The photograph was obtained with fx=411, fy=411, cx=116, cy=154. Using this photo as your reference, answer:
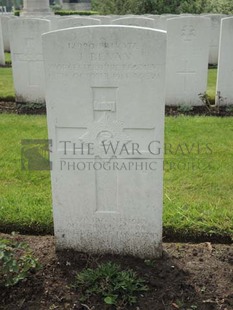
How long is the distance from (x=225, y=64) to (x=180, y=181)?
130 inches

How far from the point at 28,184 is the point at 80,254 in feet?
4.66

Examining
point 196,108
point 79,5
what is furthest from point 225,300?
point 79,5

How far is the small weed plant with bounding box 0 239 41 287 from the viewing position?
8.05ft

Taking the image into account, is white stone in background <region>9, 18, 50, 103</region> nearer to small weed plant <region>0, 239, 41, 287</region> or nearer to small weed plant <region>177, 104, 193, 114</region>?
small weed plant <region>177, 104, 193, 114</region>

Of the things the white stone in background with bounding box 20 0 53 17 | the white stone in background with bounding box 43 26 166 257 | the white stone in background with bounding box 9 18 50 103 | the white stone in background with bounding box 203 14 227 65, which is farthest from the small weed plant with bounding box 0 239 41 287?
the white stone in background with bounding box 20 0 53 17

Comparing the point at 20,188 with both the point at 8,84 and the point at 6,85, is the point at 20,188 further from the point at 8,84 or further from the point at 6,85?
the point at 8,84

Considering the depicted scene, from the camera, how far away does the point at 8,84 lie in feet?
29.3

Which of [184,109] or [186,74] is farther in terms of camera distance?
[186,74]

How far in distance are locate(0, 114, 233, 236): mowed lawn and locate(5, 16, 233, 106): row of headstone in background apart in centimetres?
119

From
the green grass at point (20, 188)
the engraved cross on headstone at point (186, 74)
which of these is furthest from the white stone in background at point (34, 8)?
the green grass at point (20, 188)

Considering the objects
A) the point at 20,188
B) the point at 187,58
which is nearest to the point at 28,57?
the point at 187,58

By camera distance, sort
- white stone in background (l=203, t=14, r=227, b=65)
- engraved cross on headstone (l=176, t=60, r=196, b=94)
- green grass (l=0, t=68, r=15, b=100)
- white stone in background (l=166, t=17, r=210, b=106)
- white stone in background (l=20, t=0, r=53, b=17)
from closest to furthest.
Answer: white stone in background (l=166, t=17, r=210, b=106)
engraved cross on headstone (l=176, t=60, r=196, b=94)
green grass (l=0, t=68, r=15, b=100)
white stone in background (l=203, t=14, r=227, b=65)
white stone in background (l=20, t=0, r=53, b=17)

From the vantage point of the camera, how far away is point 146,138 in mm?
2641

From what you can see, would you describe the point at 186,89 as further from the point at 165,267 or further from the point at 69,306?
the point at 69,306
